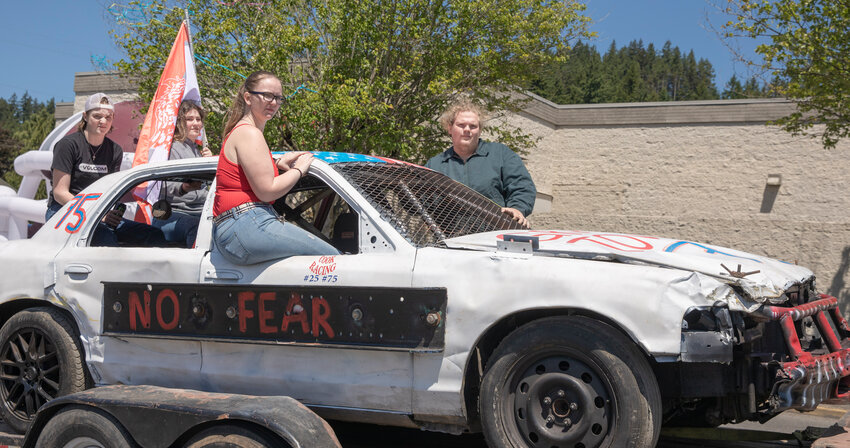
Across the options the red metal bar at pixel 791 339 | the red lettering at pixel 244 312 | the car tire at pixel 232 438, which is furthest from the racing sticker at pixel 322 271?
the red metal bar at pixel 791 339

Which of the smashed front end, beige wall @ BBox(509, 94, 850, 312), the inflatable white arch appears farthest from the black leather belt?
beige wall @ BBox(509, 94, 850, 312)

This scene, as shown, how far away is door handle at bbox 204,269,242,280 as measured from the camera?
157 inches

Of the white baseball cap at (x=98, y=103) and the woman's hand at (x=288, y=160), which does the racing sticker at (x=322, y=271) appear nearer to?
the woman's hand at (x=288, y=160)

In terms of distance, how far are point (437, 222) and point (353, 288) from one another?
0.68 meters

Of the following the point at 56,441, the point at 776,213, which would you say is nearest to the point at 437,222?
the point at 56,441

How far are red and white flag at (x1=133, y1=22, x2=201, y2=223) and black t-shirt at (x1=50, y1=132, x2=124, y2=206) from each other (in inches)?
15.6

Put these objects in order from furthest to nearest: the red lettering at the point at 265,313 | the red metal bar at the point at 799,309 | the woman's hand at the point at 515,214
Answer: the woman's hand at the point at 515,214 → the red lettering at the point at 265,313 → the red metal bar at the point at 799,309

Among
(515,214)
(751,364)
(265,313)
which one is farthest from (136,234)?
(751,364)

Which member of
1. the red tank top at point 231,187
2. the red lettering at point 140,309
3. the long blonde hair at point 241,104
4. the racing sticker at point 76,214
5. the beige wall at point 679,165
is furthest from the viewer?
the beige wall at point 679,165

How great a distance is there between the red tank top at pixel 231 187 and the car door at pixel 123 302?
0.31 m

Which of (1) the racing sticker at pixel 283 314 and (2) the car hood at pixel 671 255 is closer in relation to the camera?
(2) the car hood at pixel 671 255

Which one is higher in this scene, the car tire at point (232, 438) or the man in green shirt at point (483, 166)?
the man in green shirt at point (483, 166)

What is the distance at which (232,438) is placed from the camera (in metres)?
3.24

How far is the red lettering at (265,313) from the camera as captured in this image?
12.5 ft
